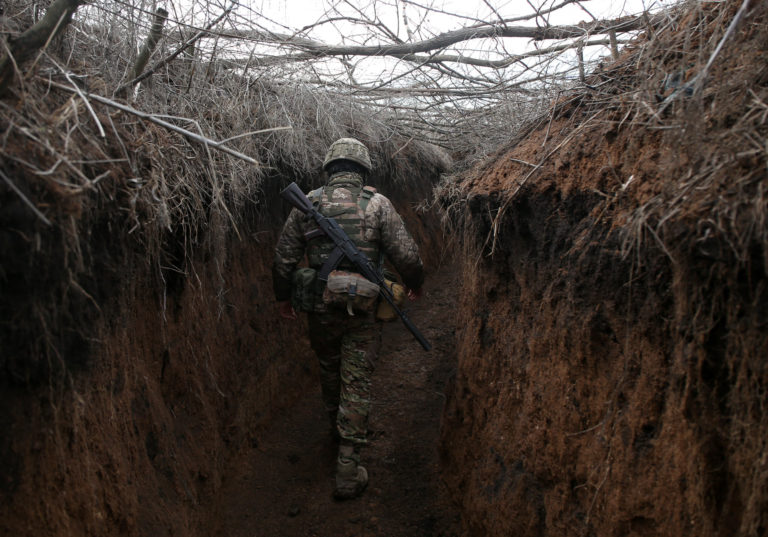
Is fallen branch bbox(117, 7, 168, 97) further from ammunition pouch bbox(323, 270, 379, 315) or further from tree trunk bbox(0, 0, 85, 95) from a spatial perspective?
ammunition pouch bbox(323, 270, 379, 315)

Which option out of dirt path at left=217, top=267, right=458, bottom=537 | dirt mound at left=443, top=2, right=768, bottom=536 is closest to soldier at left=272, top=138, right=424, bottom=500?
dirt path at left=217, top=267, right=458, bottom=537

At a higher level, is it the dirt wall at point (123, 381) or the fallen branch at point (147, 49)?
the fallen branch at point (147, 49)

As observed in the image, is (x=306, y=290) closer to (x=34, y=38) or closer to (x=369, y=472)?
(x=369, y=472)

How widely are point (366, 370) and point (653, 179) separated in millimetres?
2535

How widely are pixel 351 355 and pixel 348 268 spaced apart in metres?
0.67

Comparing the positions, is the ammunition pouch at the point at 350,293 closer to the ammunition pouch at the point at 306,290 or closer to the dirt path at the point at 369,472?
the ammunition pouch at the point at 306,290

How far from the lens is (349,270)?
396cm

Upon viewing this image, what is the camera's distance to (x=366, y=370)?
12.9ft

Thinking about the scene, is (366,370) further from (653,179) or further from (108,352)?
(653,179)

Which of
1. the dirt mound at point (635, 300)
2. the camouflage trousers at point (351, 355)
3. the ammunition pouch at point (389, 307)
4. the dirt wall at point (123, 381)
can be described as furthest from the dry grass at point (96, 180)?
the dirt mound at point (635, 300)

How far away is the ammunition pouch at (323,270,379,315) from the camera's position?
376 cm

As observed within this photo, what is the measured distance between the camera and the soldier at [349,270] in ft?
12.7

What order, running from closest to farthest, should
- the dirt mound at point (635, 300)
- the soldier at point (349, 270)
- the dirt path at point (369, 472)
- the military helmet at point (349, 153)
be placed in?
the dirt mound at point (635, 300) < the dirt path at point (369, 472) < the soldier at point (349, 270) < the military helmet at point (349, 153)

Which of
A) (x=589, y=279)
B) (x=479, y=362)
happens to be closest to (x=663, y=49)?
(x=589, y=279)
